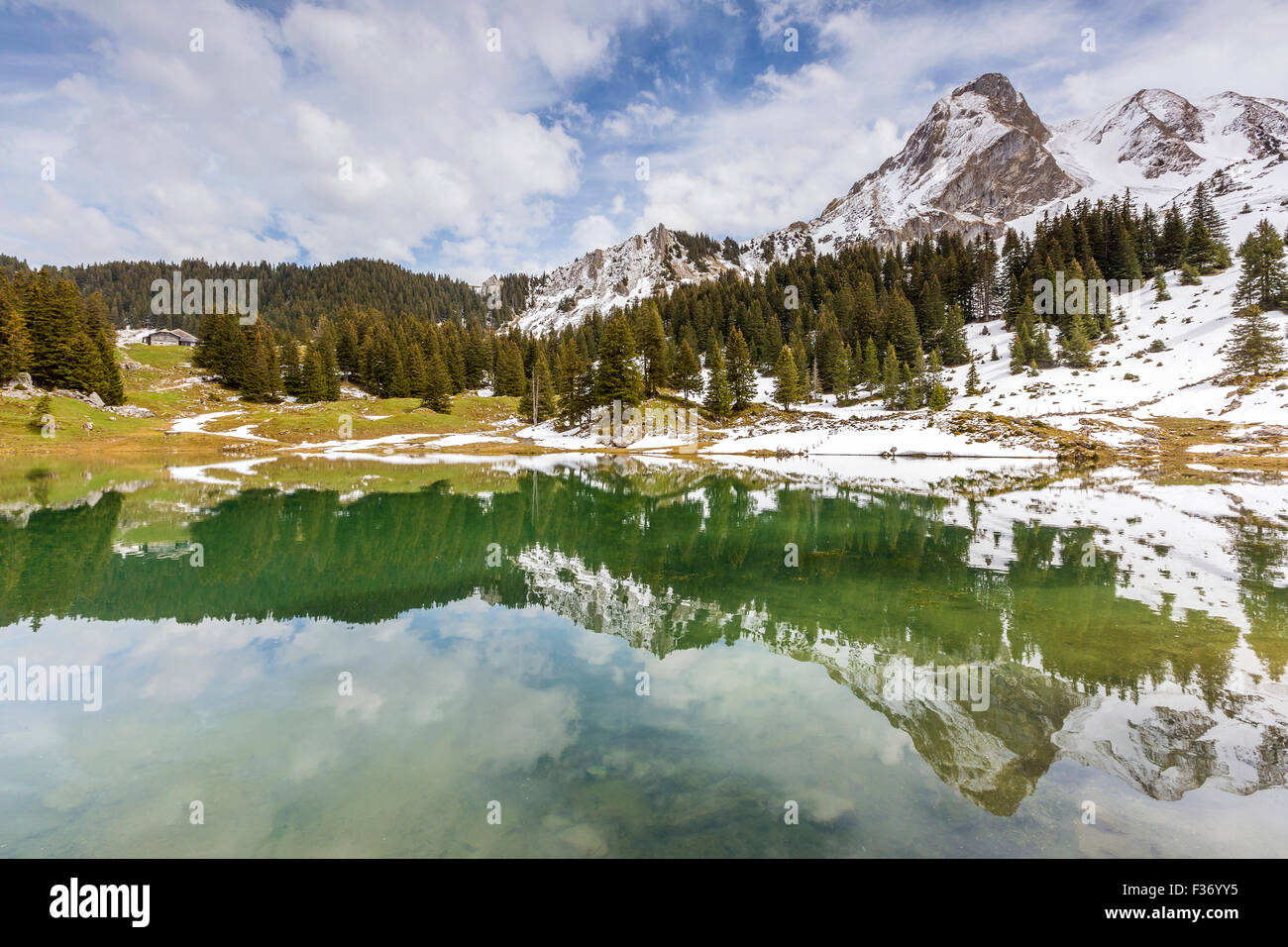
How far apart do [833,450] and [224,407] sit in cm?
8829

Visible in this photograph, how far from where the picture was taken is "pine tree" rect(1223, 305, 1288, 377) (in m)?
61.1

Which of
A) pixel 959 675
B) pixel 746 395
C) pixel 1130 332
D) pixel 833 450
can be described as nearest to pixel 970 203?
pixel 1130 332

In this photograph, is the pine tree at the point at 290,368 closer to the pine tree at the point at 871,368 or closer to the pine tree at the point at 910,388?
the pine tree at the point at 871,368

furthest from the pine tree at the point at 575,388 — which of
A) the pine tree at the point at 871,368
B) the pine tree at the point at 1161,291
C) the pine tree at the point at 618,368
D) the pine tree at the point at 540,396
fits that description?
the pine tree at the point at 1161,291

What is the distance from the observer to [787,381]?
8506 centimetres

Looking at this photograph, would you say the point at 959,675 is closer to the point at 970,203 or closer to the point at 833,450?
the point at 833,450

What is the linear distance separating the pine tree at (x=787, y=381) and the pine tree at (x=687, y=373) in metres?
12.5

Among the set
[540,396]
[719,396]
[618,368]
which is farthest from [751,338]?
[618,368]

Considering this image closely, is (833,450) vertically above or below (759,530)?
above

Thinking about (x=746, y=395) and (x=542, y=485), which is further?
(x=746, y=395)

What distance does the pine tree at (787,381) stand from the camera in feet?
278

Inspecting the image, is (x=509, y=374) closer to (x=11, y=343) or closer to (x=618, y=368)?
(x=618, y=368)
